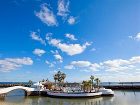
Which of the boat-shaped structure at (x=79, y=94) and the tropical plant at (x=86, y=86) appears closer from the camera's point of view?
the boat-shaped structure at (x=79, y=94)


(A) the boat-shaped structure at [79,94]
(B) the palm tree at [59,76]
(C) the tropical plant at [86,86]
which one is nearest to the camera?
(A) the boat-shaped structure at [79,94]

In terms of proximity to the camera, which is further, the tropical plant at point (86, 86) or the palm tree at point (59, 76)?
the palm tree at point (59, 76)

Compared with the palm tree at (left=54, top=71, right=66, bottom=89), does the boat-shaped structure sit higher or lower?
lower

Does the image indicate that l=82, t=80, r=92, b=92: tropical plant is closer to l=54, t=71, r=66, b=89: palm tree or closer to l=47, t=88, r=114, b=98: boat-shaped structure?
l=47, t=88, r=114, b=98: boat-shaped structure

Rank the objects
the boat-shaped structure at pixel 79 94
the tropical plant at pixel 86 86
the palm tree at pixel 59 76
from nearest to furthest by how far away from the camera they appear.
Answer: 1. the boat-shaped structure at pixel 79 94
2. the tropical plant at pixel 86 86
3. the palm tree at pixel 59 76

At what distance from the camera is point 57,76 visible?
119625mm

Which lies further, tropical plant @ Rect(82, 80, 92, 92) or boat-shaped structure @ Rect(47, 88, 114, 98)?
tropical plant @ Rect(82, 80, 92, 92)

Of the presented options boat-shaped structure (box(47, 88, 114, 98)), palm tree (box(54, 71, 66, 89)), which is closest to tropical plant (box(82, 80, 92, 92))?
boat-shaped structure (box(47, 88, 114, 98))

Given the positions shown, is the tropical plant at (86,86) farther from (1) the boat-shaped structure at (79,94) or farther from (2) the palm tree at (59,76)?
(2) the palm tree at (59,76)

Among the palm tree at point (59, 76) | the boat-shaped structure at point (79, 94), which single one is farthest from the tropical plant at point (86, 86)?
the palm tree at point (59, 76)

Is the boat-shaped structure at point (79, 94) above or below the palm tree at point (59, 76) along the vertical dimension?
below

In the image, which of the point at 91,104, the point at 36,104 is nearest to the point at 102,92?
the point at 91,104

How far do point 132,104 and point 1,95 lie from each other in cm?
4814

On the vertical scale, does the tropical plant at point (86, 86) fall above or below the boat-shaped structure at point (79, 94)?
above
